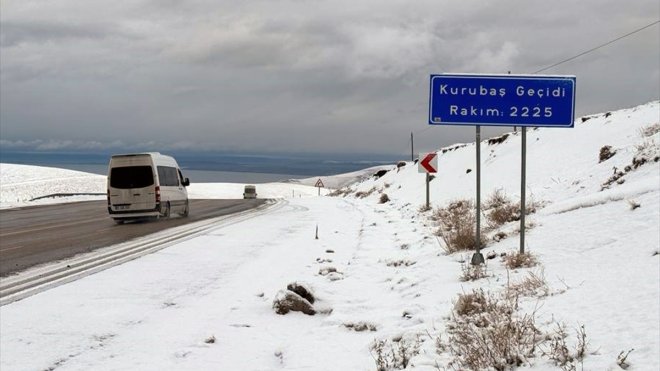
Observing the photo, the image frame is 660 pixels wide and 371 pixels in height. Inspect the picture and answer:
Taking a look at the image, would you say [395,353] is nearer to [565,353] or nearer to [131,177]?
[565,353]

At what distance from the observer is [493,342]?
3736mm

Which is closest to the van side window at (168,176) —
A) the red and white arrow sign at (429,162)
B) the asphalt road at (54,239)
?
Result: the asphalt road at (54,239)

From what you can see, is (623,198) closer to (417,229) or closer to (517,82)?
(517,82)

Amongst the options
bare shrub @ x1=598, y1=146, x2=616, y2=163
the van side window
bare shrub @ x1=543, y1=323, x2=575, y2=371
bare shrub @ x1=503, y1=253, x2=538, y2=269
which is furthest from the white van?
bare shrub @ x1=543, y1=323, x2=575, y2=371

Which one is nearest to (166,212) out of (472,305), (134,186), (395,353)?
(134,186)

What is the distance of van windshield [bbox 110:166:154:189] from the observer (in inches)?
754

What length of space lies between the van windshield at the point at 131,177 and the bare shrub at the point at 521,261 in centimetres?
1563

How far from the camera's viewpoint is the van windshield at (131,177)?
754 inches

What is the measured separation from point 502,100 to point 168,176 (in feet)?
54.3

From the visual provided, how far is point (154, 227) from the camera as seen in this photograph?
56.7 ft

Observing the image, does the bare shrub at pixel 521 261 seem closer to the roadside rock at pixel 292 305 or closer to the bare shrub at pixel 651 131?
the roadside rock at pixel 292 305

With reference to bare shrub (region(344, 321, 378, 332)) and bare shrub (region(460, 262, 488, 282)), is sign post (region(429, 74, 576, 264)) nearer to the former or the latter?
bare shrub (region(460, 262, 488, 282))

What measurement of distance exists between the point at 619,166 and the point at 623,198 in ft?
16.9

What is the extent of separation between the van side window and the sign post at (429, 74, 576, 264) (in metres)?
14.6
